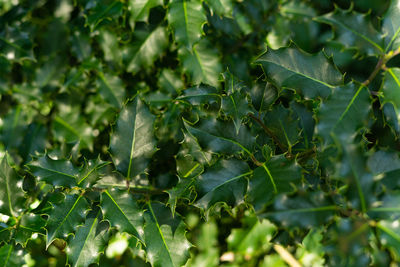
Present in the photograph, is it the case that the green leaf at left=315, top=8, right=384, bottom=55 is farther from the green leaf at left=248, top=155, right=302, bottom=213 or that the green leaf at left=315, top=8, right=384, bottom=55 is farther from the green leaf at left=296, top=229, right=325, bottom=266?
the green leaf at left=296, top=229, right=325, bottom=266

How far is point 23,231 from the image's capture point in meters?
1.14

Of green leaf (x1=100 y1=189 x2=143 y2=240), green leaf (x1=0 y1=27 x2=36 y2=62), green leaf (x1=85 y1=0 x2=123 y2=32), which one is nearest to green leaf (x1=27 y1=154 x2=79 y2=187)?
green leaf (x1=100 y1=189 x2=143 y2=240)

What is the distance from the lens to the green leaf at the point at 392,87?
36.4 inches

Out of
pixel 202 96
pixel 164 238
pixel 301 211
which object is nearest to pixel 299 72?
pixel 202 96

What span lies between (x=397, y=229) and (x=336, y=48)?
875 mm

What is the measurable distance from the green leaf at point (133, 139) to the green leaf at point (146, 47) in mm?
501

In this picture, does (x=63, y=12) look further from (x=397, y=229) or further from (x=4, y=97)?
(x=397, y=229)

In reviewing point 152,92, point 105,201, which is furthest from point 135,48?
point 105,201

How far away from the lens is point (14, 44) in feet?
5.28

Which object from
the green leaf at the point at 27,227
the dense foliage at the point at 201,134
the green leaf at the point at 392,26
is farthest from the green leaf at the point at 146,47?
the green leaf at the point at 392,26

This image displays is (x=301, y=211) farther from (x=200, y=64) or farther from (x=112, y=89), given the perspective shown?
(x=112, y=89)

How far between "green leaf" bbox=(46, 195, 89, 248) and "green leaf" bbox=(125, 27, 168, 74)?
28.3 inches

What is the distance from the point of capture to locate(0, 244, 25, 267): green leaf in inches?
45.4

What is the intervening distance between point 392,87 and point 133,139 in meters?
0.69
